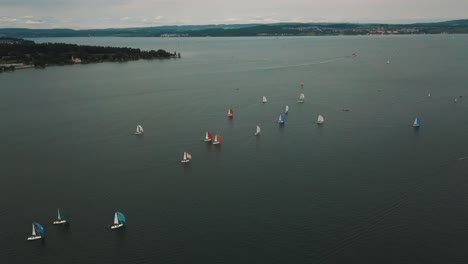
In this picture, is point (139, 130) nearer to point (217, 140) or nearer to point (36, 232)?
point (217, 140)

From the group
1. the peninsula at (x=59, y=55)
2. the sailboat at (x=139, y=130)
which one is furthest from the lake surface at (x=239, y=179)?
the peninsula at (x=59, y=55)

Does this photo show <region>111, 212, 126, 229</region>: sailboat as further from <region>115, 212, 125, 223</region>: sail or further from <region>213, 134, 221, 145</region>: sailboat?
<region>213, 134, 221, 145</region>: sailboat

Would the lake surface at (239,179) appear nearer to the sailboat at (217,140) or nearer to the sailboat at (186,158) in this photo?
the sailboat at (186,158)

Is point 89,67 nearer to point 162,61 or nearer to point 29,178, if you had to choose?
point 162,61

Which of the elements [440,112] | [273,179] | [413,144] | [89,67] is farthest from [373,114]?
[89,67]

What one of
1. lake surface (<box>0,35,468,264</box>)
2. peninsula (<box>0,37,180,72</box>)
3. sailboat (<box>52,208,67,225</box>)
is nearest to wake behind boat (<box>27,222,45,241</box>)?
lake surface (<box>0,35,468,264</box>)
